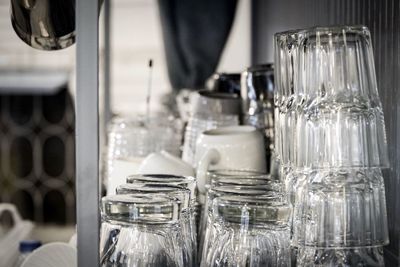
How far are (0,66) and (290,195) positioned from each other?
2.91 meters

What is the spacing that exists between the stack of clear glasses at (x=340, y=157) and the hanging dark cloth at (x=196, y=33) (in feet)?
6.01

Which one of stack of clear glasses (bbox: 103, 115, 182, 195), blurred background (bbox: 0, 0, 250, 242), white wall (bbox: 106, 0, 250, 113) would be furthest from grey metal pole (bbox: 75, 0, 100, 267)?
blurred background (bbox: 0, 0, 250, 242)

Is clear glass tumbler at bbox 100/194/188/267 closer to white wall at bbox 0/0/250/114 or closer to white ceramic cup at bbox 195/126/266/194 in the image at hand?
white ceramic cup at bbox 195/126/266/194

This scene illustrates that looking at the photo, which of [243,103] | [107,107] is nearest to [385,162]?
[243,103]

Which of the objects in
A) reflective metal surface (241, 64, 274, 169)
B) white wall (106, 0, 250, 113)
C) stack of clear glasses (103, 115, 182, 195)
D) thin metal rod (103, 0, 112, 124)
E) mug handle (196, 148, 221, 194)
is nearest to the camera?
mug handle (196, 148, 221, 194)

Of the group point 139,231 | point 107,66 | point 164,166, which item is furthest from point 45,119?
point 139,231

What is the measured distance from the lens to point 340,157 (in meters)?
0.64

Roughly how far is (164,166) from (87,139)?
0.34 meters

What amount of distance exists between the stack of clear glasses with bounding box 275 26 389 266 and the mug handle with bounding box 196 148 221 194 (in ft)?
Answer: 0.78

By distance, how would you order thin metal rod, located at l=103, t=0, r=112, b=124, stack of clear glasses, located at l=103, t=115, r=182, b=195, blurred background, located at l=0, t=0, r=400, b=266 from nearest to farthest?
stack of clear glasses, located at l=103, t=115, r=182, b=195 → thin metal rod, located at l=103, t=0, r=112, b=124 → blurred background, located at l=0, t=0, r=400, b=266

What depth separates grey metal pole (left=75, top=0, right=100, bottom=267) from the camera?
23.1 inches

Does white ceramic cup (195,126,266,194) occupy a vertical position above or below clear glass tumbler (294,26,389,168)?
below

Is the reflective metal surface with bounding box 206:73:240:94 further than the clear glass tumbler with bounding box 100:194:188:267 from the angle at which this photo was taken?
Yes

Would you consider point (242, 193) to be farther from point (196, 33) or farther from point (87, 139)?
point (196, 33)
